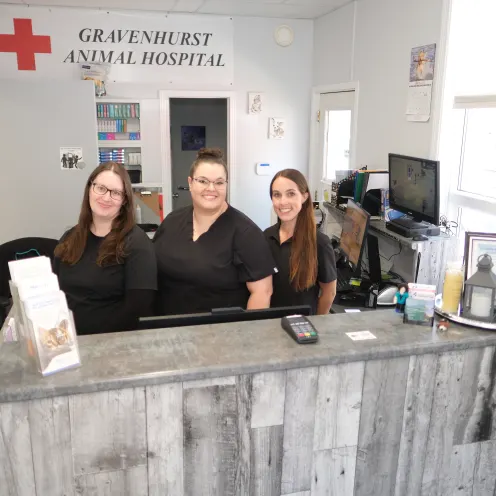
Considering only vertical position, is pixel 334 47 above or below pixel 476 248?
above

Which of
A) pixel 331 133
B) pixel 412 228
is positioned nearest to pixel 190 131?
pixel 331 133

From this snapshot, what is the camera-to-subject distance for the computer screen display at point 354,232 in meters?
3.05

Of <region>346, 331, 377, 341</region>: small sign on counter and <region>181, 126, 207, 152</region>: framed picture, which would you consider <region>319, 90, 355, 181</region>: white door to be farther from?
<region>346, 331, 377, 341</region>: small sign on counter

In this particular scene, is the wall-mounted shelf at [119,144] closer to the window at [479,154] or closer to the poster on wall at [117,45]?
the poster on wall at [117,45]

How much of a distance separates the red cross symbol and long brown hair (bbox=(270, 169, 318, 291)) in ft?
11.7

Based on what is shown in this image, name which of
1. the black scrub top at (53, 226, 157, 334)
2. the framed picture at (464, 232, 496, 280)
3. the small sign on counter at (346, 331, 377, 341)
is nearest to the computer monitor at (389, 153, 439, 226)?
the framed picture at (464, 232, 496, 280)

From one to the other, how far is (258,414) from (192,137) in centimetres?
576

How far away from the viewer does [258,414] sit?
1373 millimetres

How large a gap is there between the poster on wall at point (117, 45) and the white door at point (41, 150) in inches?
18.1

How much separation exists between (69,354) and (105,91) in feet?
13.3

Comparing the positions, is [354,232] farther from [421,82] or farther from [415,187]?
[421,82]

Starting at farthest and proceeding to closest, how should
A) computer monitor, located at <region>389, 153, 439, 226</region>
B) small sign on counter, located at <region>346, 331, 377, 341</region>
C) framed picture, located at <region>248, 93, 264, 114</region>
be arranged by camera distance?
framed picture, located at <region>248, 93, 264, 114</region>
computer monitor, located at <region>389, 153, 439, 226</region>
small sign on counter, located at <region>346, 331, 377, 341</region>

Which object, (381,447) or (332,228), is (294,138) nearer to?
(332,228)

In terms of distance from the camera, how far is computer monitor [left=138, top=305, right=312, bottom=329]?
4.90 ft
